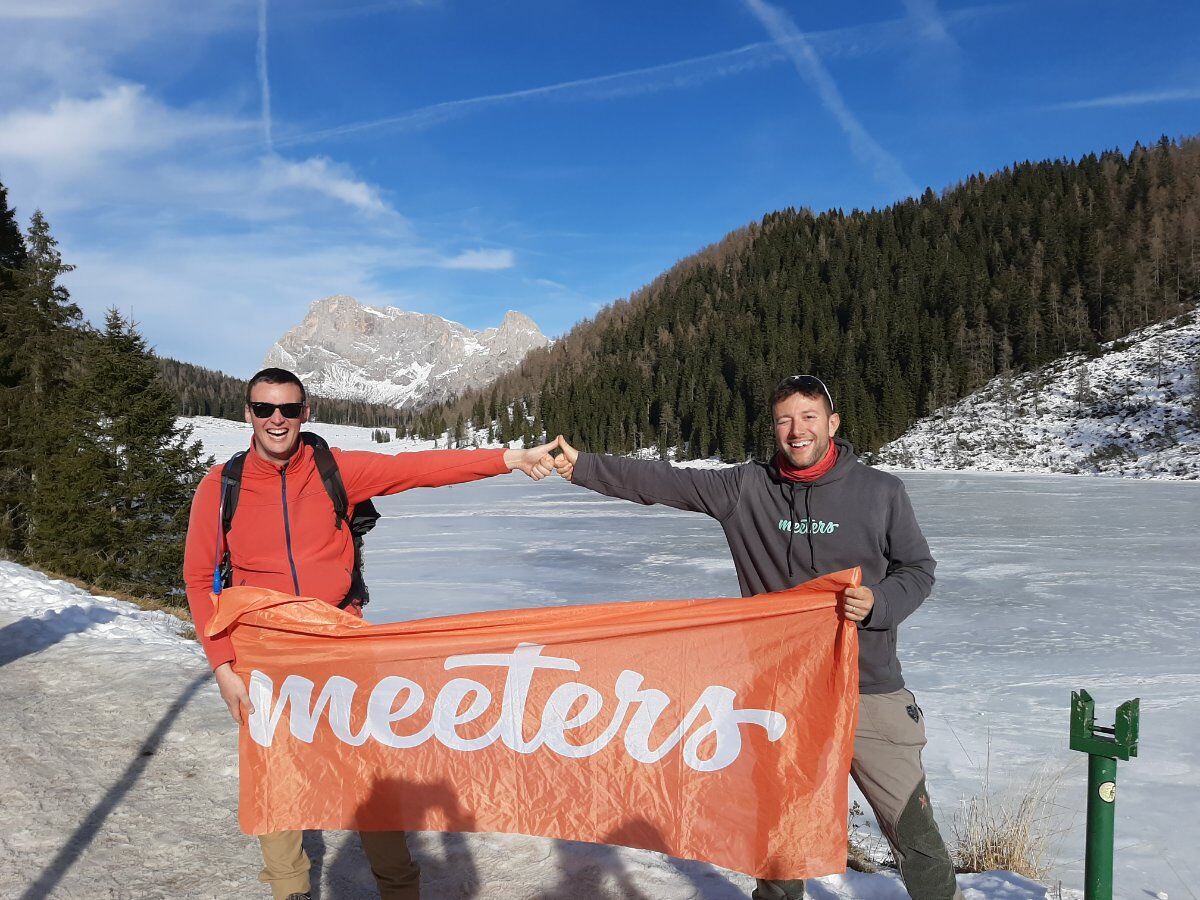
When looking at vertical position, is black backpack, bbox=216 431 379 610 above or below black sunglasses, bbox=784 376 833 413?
below

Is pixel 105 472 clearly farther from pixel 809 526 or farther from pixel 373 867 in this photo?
pixel 809 526

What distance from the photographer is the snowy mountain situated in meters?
51.9

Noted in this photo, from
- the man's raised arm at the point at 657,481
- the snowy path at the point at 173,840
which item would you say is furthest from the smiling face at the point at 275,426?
the snowy path at the point at 173,840

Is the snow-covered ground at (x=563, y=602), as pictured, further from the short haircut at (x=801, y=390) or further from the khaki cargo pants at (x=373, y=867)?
the short haircut at (x=801, y=390)

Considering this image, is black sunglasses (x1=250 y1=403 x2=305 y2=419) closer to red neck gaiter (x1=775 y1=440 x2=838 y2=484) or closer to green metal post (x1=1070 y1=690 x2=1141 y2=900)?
red neck gaiter (x1=775 y1=440 x2=838 y2=484)

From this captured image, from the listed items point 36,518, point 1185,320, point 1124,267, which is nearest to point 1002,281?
point 1124,267

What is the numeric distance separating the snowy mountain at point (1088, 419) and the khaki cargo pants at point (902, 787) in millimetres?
49559

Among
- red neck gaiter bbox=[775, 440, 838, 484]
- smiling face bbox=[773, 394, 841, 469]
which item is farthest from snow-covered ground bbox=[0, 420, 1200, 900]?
smiling face bbox=[773, 394, 841, 469]

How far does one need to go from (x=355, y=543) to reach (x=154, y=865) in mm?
2016

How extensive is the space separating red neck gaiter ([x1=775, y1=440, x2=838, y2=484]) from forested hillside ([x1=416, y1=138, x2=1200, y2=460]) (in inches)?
2995

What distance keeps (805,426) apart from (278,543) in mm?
2143

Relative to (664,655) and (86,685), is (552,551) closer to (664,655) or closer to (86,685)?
(86,685)

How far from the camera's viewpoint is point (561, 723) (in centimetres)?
312

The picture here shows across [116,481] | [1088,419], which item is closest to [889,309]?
[1088,419]
